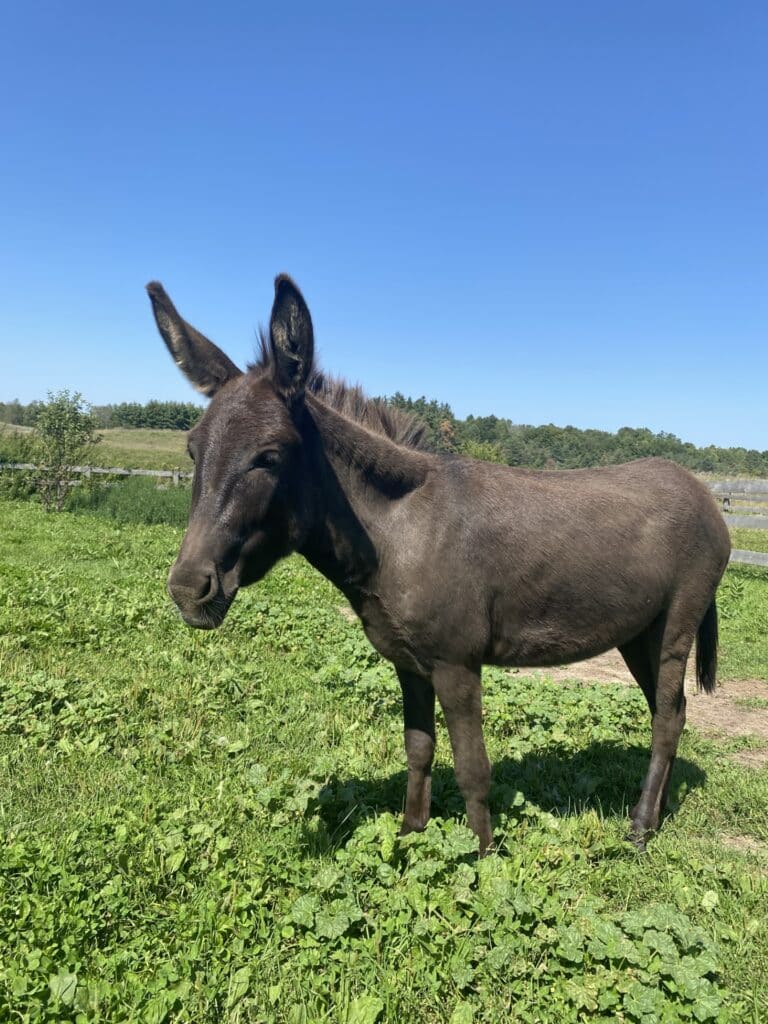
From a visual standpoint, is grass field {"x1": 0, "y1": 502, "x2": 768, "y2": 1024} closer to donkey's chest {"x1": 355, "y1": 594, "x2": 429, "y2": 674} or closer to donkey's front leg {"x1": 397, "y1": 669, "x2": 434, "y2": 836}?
donkey's front leg {"x1": 397, "y1": 669, "x2": 434, "y2": 836}

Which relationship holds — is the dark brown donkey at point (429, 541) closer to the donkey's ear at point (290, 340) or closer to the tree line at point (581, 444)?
the donkey's ear at point (290, 340)

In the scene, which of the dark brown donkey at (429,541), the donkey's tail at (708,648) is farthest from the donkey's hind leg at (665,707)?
the donkey's tail at (708,648)

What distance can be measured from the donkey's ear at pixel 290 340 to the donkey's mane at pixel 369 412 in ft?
Answer: 1.69

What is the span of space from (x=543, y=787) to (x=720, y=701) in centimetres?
327

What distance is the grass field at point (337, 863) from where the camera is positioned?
2.56 metres

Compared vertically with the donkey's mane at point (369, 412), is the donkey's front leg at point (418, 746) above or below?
below

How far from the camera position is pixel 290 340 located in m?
3.03

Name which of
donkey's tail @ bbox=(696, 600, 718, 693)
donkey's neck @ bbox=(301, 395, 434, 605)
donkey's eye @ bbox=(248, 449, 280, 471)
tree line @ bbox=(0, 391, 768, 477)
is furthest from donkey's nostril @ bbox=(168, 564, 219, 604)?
tree line @ bbox=(0, 391, 768, 477)

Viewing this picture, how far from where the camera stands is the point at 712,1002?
247 centimetres

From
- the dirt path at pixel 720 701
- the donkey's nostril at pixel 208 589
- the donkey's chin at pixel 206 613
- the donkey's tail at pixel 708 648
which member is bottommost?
the dirt path at pixel 720 701

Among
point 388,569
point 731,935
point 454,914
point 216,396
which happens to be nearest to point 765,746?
point 731,935

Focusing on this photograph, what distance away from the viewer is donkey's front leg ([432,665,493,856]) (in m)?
3.42

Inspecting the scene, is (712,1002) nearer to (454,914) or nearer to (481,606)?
(454,914)

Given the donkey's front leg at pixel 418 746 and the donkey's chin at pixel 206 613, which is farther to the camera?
the donkey's front leg at pixel 418 746
